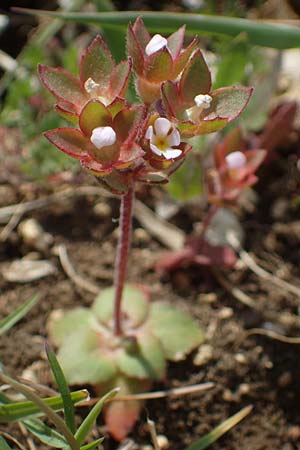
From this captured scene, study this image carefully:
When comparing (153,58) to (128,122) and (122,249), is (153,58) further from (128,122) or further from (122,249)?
(122,249)

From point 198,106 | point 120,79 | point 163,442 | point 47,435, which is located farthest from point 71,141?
point 163,442

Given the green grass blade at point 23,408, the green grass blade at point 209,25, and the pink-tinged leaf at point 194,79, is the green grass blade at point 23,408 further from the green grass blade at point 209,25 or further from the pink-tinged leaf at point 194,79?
the green grass blade at point 209,25

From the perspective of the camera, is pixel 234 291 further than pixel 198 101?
Yes

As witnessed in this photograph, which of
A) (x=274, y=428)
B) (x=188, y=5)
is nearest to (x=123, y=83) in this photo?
(x=274, y=428)

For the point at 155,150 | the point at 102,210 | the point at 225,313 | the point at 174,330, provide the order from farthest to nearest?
the point at 102,210 < the point at 225,313 < the point at 174,330 < the point at 155,150

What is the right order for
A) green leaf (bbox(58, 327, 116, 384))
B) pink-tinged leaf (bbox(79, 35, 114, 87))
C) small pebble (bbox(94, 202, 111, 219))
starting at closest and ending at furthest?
pink-tinged leaf (bbox(79, 35, 114, 87)), green leaf (bbox(58, 327, 116, 384)), small pebble (bbox(94, 202, 111, 219))

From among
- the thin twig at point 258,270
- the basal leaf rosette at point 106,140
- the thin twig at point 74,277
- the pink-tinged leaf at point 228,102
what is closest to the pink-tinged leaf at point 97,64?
the basal leaf rosette at point 106,140

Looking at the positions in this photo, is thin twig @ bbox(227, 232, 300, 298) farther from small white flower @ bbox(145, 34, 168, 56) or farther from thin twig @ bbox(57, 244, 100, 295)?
small white flower @ bbox(145, 34, 168, 56)

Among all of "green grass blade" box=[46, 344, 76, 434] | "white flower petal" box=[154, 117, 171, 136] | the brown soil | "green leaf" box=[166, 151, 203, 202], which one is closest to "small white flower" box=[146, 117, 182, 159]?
"white flower petal" box=[154, 117, 171, 136]
